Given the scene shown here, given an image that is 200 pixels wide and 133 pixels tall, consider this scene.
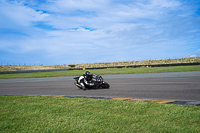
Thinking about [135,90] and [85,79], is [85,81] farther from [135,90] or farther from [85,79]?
[135,90]

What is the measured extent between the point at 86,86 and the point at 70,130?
649 centimetres

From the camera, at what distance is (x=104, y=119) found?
165 inches

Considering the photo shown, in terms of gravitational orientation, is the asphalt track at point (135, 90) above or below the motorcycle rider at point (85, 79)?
below

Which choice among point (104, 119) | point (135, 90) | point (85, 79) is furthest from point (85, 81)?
point (104, 119)

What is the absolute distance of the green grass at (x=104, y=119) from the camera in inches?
144

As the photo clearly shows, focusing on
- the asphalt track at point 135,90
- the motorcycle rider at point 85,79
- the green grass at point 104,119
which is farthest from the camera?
the motorcycle rider at point 85,79

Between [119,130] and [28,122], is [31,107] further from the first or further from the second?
[119,130]

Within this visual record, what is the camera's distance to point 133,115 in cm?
444

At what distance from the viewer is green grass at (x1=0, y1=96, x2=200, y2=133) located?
3.65m

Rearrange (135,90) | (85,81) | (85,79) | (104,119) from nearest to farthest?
(104,119) → (135,90) → (85,81) → (85,79)

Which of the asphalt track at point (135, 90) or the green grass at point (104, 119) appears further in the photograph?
the asphalt track at point (135, 90)

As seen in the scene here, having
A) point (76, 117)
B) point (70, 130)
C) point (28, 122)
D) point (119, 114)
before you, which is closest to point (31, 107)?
point (28, 122)

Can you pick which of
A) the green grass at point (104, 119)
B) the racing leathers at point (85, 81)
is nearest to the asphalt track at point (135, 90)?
the racing leathers at point (85, 81)

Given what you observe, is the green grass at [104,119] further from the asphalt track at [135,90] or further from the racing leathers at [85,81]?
the racing leathers at [85,81]
